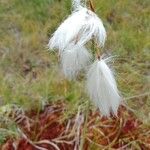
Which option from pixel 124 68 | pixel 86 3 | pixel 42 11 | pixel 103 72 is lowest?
pixel 124 68

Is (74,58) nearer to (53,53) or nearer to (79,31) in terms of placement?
(79,31)

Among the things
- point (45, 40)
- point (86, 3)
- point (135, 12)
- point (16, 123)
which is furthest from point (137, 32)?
point (86, 3)

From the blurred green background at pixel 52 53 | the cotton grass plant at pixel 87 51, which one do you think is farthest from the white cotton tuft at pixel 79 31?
the blurred green background at pixel 52 53

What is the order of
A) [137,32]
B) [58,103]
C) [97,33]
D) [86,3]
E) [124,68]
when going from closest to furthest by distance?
[97,33] → [86,3] → [58,103] → [124,68] → [137,32]

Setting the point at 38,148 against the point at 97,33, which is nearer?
the point at 97,33

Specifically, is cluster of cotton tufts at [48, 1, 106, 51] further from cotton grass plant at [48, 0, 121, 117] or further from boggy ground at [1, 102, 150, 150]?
boggy ground at [1, 102, 150, 150]

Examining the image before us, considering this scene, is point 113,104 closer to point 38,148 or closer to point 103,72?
point 103,72

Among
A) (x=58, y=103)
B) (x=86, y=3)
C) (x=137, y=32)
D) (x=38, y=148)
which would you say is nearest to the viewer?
(x=86, y=3)

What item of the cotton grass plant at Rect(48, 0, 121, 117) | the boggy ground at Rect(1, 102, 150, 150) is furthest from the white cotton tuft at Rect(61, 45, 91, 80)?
the boggy ground at Rect(1, 102, 150, 150)

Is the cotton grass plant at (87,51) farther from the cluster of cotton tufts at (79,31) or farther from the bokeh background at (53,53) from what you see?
the bokeh background at (53,53)
